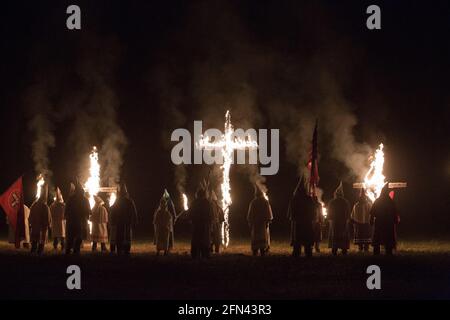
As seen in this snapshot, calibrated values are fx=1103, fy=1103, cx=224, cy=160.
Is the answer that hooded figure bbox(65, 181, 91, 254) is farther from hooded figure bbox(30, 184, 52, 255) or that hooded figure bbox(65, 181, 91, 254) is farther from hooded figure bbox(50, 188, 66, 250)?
hooded figure bbox(50, 188, 66, 250)

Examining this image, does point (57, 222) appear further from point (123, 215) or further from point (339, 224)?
point (339, 224)

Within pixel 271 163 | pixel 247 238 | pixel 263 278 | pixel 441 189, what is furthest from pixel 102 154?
pixel 441 189

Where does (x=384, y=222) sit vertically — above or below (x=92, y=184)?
below

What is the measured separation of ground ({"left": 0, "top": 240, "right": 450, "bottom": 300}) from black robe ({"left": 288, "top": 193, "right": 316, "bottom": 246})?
23.0 inches

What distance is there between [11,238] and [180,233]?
12824 mm

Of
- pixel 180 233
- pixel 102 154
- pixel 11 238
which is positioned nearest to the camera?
pixel 11 238

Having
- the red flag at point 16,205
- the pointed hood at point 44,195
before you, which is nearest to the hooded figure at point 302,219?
the pointed hood at point 44,195

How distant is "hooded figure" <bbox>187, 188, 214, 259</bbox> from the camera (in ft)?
78.7

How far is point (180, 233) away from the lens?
41.3m

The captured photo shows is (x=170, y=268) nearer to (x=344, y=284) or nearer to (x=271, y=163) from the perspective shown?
(x=344, y=284)

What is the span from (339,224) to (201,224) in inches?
135

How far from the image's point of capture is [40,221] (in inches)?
1034

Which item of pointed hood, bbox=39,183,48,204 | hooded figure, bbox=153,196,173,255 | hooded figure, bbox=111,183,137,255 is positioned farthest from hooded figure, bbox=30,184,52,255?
hooded figure, bbox=153,196,173,255

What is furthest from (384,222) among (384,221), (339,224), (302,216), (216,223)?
(216,223)
